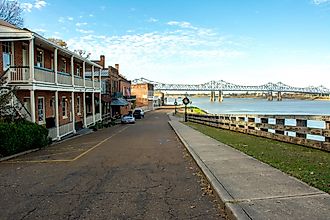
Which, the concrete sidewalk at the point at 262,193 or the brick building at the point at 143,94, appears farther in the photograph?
the brick building at the point at 143,94

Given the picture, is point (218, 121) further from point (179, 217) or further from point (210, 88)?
point (210, 88)

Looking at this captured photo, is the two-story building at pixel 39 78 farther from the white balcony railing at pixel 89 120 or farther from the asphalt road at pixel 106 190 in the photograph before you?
the asphalt road at pixel 106 190

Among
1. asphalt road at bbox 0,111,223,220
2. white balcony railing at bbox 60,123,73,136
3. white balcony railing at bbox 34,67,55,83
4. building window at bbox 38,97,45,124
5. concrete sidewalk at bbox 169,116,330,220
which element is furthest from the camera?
white balcony railing at bbox 60,123,73,136

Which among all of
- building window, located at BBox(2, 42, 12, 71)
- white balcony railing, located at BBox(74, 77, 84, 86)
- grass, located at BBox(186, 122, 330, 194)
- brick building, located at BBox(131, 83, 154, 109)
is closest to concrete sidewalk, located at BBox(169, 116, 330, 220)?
grass, located at BBox(186, 122, 330, 194)

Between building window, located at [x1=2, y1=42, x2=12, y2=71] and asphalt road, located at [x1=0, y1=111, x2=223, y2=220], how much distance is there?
9.49 meters

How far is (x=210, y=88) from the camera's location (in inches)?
6107

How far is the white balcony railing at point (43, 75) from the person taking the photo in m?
19.5

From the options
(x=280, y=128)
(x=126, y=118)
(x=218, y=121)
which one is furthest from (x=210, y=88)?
(x=280, y=128)

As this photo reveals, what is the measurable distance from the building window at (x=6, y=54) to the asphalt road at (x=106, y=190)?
31.1ft

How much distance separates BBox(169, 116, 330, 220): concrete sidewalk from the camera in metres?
4.98

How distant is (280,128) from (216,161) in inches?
182

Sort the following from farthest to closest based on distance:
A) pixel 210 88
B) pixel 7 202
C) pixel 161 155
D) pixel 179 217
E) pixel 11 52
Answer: pixel 210 88, pixel 11 52, pixel 161 155, pixel 7 202, pixel 179 217

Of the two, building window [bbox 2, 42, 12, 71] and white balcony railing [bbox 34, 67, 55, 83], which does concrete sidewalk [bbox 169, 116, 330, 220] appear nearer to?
white balcony railing [bbox 34, 67, 55, 83]

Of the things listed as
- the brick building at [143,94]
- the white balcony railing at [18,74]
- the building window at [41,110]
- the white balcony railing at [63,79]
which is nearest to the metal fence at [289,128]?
the white balcony railing at [63,79]
